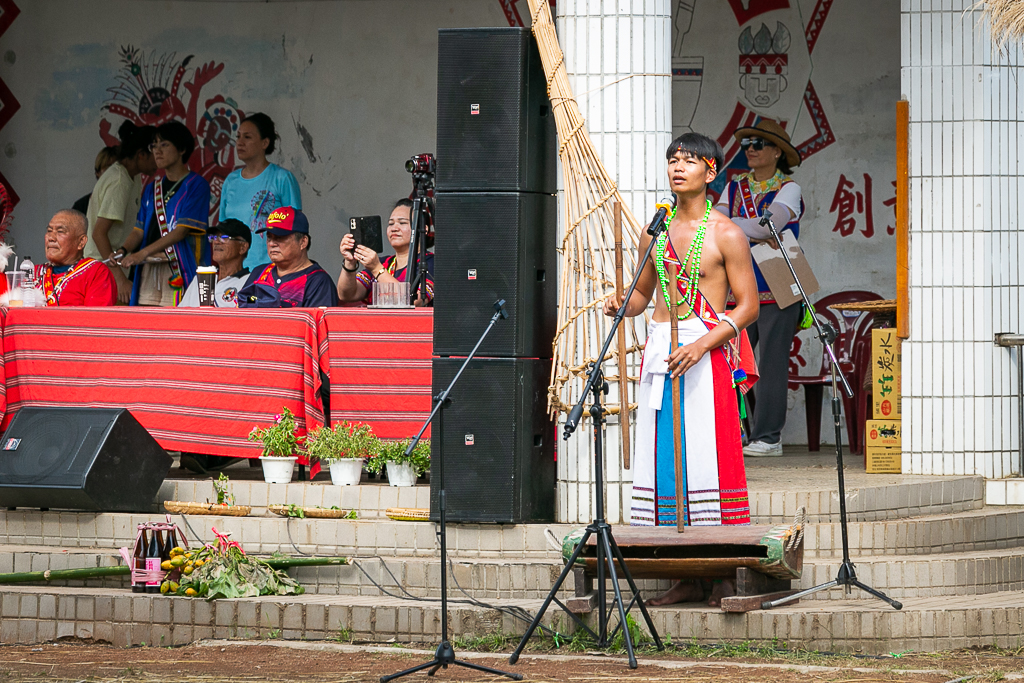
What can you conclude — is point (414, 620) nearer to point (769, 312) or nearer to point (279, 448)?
point (279, 448)

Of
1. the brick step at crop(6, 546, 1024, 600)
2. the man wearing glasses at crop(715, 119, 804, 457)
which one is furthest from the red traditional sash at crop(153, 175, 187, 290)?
the man wearing glasses at crop(715, 119, 804, 457)

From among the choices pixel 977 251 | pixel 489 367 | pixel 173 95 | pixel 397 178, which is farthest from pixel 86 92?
pixel 977 251

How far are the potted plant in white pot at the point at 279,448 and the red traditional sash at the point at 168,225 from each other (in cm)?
293

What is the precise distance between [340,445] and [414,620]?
4.58 ft

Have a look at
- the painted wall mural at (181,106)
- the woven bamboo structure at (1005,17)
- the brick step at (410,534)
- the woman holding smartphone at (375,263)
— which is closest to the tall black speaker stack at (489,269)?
the brick step at (410,534)

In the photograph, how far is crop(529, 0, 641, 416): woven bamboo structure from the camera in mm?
6250

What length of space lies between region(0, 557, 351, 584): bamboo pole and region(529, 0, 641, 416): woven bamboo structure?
4.06ft

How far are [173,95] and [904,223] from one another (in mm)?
5875

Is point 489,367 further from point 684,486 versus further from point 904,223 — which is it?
point 904,223

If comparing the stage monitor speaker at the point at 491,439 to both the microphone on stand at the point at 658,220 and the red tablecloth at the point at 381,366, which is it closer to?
the red tablecloth at the point at 381,366

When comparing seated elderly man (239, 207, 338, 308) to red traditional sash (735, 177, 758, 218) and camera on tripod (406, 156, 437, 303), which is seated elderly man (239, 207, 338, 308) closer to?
camera on tripod (406, 156, 437, 303)

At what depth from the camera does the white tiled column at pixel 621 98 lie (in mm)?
6414

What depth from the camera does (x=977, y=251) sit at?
7309 millimetres

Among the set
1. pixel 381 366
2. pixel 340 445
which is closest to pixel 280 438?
pixel 340 445
